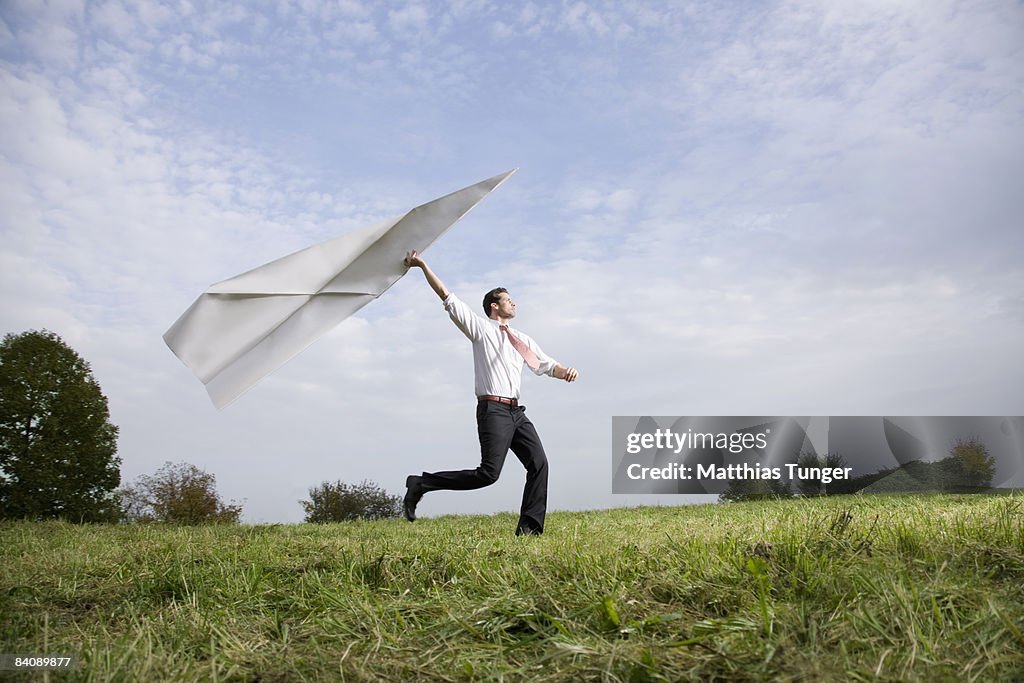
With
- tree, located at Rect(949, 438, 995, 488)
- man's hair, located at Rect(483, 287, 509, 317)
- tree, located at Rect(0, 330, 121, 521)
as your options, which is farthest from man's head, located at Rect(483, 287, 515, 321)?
tree, located at Rect(949, 438, 995, 488)

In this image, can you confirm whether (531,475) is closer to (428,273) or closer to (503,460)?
(503,460)

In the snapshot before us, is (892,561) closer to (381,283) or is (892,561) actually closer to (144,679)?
(144,679)

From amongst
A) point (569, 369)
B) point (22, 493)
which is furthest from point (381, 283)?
point (22, 493)

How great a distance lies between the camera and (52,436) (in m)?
13.4

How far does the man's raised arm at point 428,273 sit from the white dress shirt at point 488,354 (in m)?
0.08

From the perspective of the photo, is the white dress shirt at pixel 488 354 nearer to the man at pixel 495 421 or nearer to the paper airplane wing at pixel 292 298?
the man at pixel 495 421

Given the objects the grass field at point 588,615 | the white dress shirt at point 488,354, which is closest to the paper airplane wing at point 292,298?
the white dress shirt at point 488,354

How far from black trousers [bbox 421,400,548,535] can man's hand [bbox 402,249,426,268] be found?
1362 mm

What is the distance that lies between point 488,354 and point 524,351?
49 centimetres

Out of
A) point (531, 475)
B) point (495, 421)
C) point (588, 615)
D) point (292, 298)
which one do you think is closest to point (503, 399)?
point (495, 421)

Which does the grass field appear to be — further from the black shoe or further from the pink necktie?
the pink necktie

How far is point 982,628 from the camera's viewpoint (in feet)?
8.16

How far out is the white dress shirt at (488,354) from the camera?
6.93 metres

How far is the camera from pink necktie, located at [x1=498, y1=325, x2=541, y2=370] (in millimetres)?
7250
